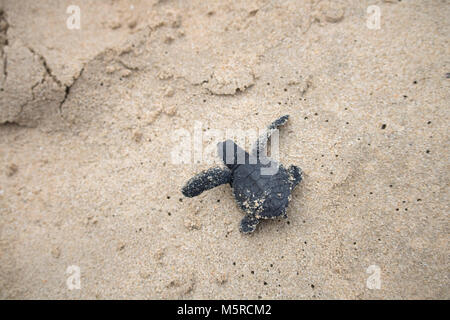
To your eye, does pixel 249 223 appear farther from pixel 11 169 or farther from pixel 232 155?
pixel 11 169

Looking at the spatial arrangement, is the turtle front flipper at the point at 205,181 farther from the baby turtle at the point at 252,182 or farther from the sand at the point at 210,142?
the sand at the point at 210,142

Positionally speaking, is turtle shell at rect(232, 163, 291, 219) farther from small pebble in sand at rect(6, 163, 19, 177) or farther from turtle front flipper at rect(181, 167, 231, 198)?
small pebble in sand at rect(6, 163, 19, 177)

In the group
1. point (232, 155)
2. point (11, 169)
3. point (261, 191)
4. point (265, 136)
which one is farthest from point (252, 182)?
point (11, 169)

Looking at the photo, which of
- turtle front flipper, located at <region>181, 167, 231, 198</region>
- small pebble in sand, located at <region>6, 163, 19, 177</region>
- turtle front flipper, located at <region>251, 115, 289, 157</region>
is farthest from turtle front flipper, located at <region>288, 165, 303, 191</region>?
small pebble in sand, located at <region>6, 163, 19, 177</region>
